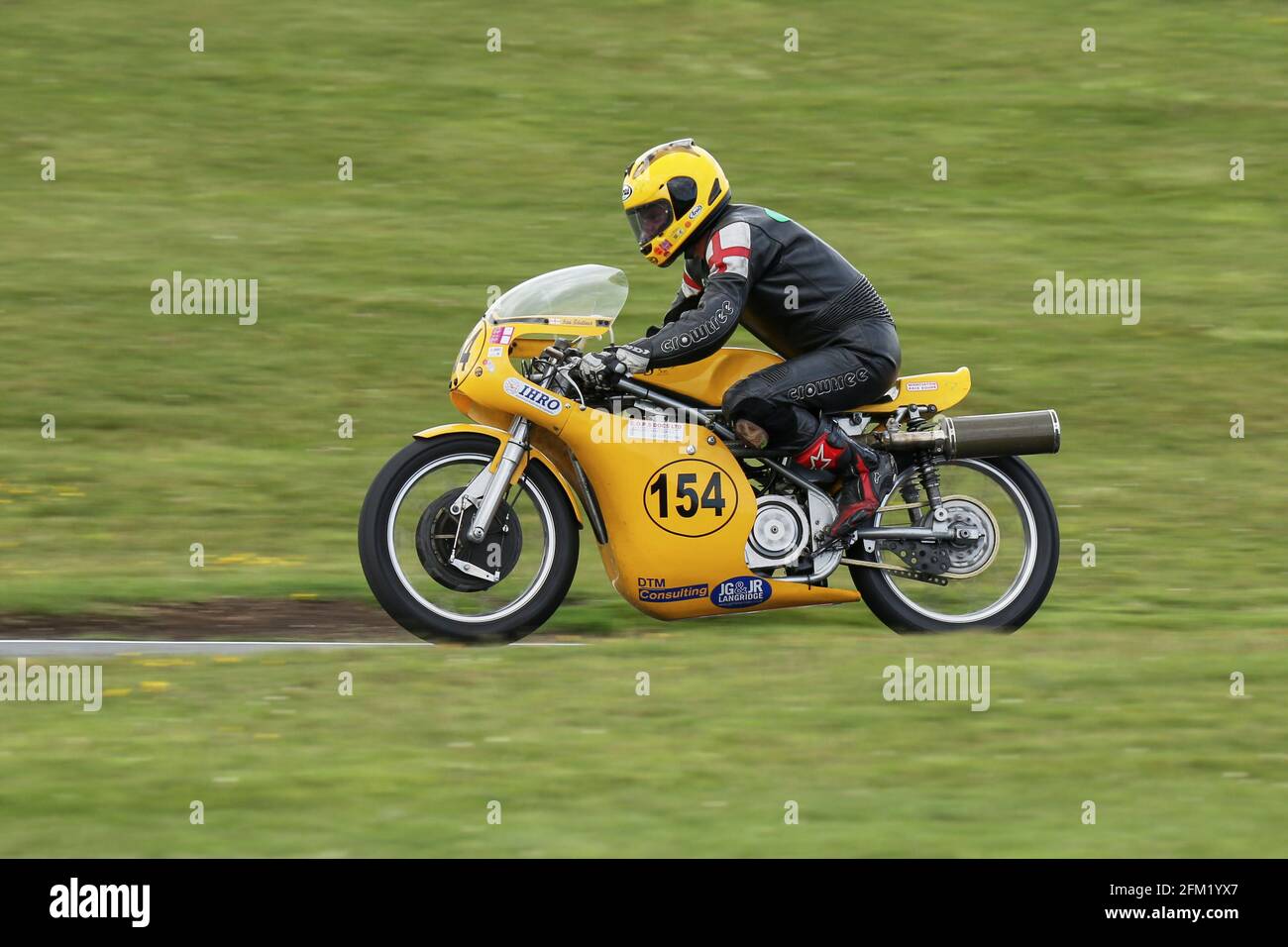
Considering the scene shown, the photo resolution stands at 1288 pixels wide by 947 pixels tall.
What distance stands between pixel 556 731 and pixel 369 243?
9.77 meters

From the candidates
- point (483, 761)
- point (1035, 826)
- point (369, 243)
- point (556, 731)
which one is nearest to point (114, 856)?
point (483, 761)

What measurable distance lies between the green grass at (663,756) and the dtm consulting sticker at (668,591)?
0.66 feet

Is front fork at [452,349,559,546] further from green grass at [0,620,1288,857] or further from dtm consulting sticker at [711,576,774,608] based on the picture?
dtm consulting sticker at [711,576,774,608]

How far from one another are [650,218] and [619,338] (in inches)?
224

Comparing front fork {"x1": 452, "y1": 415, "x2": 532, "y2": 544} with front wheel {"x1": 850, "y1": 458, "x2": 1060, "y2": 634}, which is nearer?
front fork {"x1": 452, "y1": 415, "x2": 532, "y2": 544}

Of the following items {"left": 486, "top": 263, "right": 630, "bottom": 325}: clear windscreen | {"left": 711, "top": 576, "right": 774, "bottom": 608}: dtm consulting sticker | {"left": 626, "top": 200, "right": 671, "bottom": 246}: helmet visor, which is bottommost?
{"left": 711, "top": 576, "right": 774, "bottom": 608}: dtm consulting sticker

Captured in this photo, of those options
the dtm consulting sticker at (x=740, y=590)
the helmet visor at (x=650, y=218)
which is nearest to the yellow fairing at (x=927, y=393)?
the dtm consulting sticker at (x=740, y=590)

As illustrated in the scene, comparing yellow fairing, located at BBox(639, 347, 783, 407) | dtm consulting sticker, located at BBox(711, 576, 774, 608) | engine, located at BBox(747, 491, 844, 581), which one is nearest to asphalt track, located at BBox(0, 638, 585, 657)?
dtm consulting sticker, located at BBox(711, 576, 774, 608)

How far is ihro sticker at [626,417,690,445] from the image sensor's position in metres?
8.11

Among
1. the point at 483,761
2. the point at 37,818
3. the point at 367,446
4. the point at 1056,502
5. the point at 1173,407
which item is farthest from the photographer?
the point at 1173,407

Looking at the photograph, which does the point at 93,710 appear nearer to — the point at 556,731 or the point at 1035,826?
the point at 556,731

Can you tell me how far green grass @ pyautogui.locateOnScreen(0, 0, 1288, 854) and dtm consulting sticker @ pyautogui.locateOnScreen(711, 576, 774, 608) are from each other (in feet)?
0.72

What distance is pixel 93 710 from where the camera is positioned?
704cm

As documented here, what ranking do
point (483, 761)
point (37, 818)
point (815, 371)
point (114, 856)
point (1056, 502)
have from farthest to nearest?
point (1056, 502), point (815, 371), point (483, 761), point (37, 818), point (114, 856)
